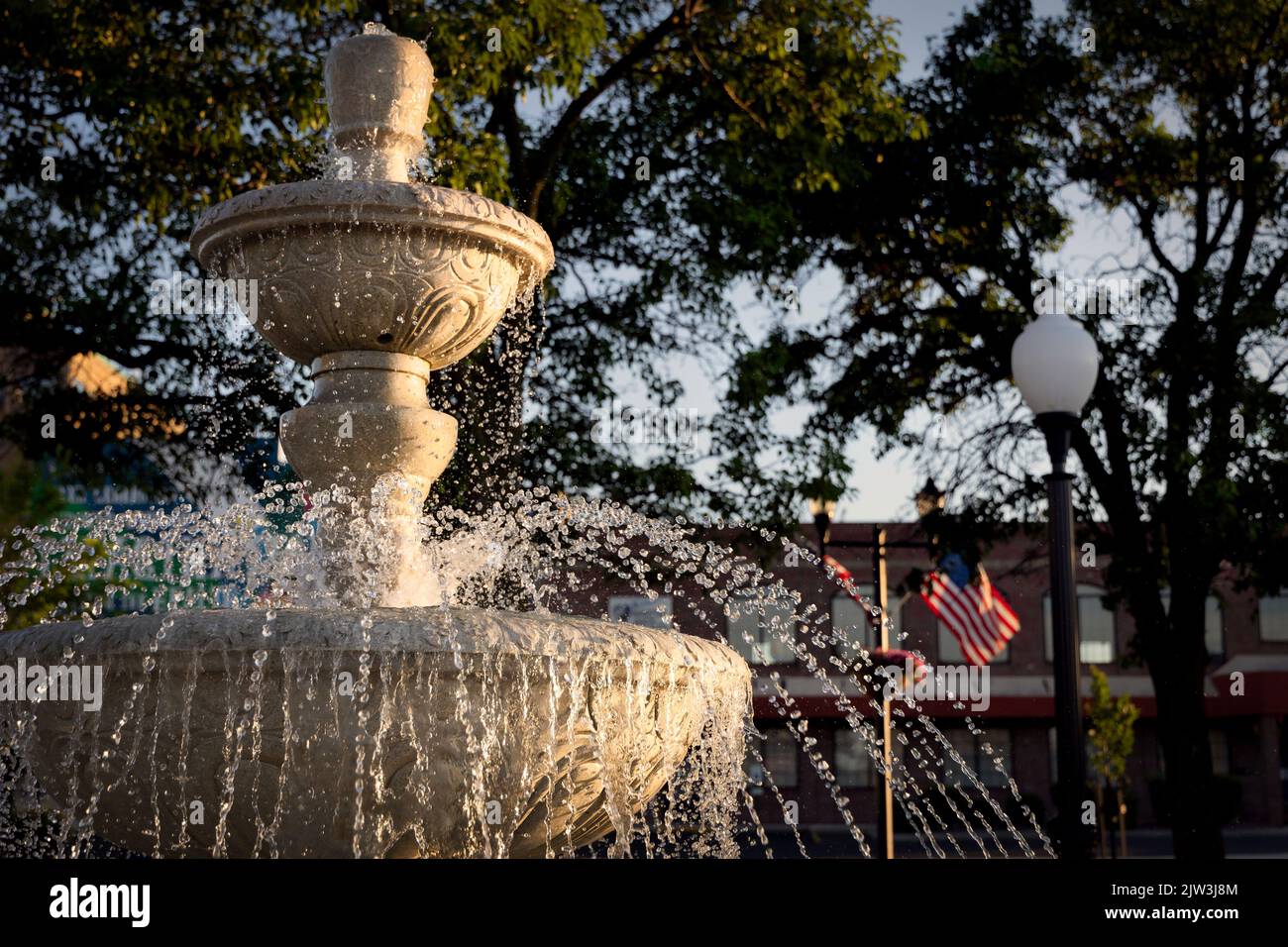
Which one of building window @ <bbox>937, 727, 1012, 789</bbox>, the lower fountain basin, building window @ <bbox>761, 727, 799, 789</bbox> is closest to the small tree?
building window @ <bbox>937, 727, 1012, 789</bbox>

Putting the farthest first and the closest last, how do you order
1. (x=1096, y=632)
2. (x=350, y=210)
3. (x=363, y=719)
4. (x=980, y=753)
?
(x=1096, y=632) < (x=980, y=753) < (x=350, y=210) < (x=363, y=719)

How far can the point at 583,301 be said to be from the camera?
14.9 m

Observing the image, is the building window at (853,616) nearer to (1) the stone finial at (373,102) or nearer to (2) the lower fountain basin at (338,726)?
(1) the stone finial at (373,102)

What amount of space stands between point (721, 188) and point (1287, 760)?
93.9 ft

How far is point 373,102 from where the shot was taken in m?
6.59

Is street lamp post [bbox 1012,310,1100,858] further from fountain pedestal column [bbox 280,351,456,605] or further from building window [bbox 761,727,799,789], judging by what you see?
building window [bbox 761,727,799,789]

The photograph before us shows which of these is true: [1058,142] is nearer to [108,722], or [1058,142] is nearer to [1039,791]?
[108,722]

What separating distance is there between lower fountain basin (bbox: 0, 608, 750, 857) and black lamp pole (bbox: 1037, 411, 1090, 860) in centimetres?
201

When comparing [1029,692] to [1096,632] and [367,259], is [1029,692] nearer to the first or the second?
[1096,632]

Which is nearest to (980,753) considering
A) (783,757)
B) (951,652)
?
(951,652)

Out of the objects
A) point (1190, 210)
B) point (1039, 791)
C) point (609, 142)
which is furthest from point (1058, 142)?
point (1039, 791)

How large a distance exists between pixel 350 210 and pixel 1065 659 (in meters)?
3.65
